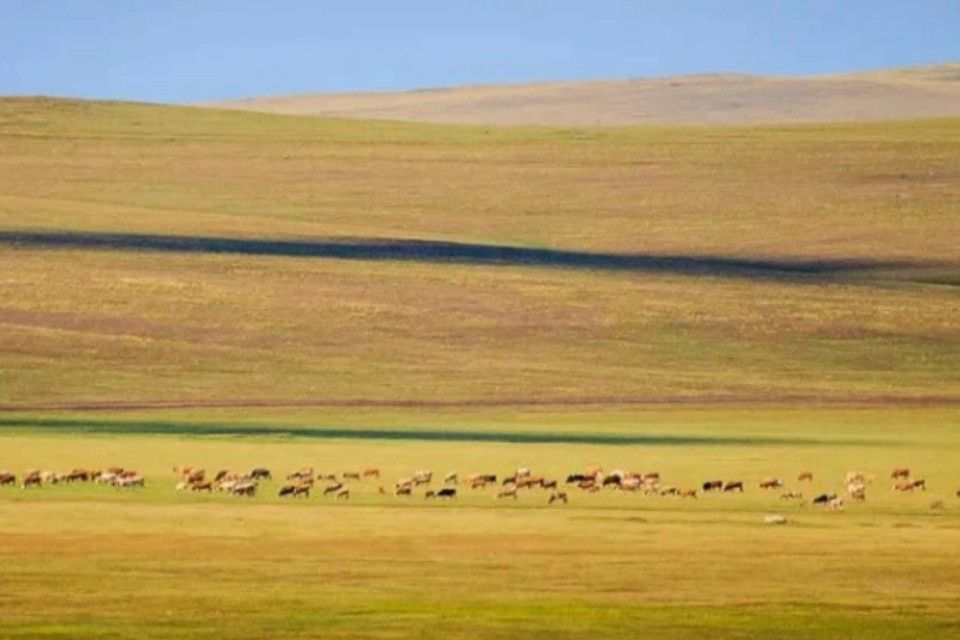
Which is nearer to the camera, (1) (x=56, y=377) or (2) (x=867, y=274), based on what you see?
(1) (x=56, y=377)

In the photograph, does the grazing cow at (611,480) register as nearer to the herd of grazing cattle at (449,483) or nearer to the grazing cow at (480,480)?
the herd of grazing cattle at (449,483)

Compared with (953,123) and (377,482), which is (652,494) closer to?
(377,482)

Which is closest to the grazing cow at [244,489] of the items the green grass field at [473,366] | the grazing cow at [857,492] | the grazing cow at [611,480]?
the green grass field at [473,366]

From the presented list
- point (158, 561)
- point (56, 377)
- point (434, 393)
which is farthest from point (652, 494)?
point (56, 377)

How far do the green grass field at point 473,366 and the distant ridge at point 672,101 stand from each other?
42.1 metres

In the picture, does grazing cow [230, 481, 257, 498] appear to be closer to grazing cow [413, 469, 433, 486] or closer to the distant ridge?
grazing cow [413, 469, 433, 486]

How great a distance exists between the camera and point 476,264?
174 ft

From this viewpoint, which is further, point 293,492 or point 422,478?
point 422,478

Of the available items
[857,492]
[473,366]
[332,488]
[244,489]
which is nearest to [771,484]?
[857,492]

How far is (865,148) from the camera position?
2835 inches

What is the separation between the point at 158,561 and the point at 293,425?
1649cm

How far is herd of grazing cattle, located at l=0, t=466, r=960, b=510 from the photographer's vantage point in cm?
2378

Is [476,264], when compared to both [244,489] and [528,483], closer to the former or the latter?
[528,483]

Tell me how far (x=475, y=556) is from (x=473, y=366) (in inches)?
944
